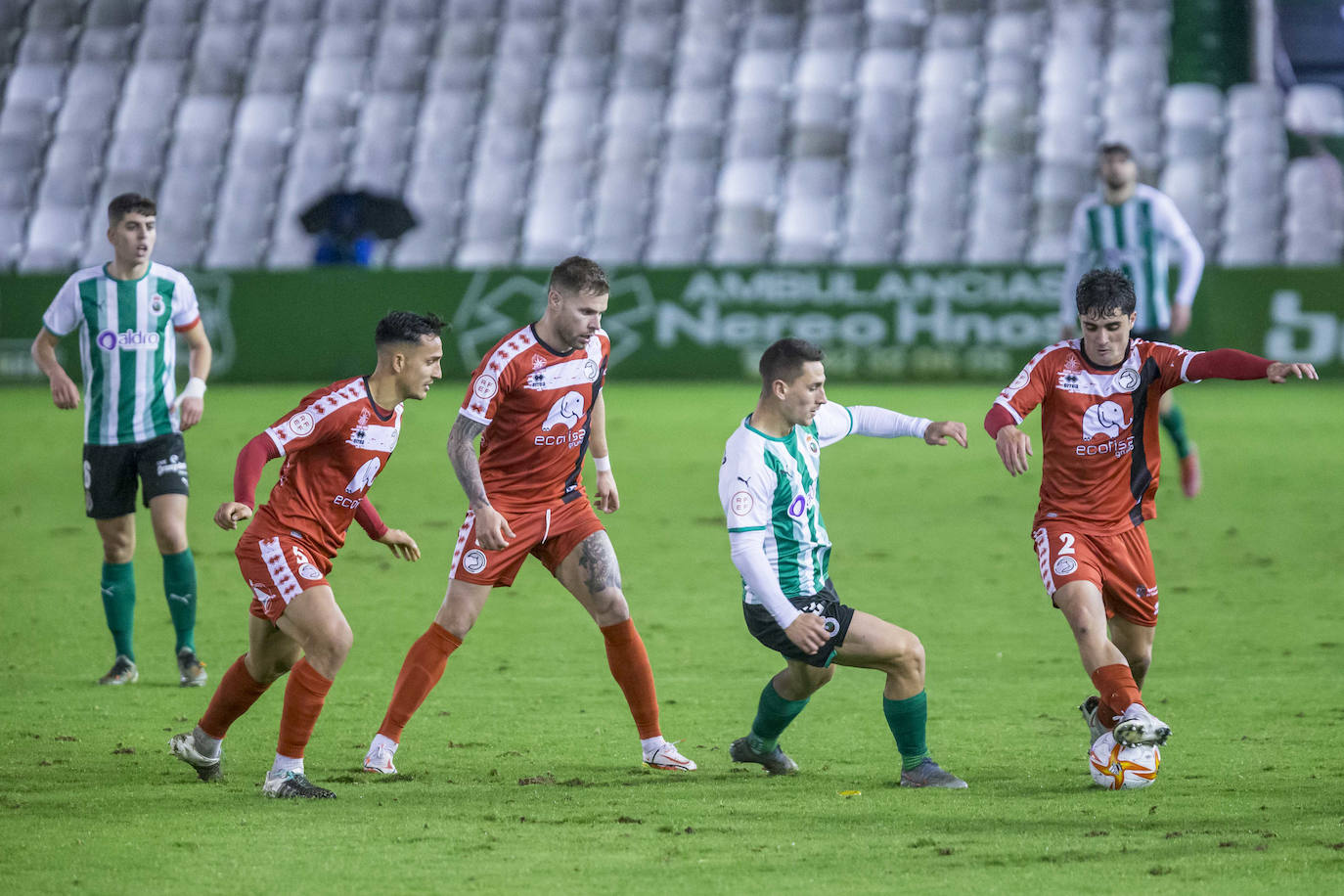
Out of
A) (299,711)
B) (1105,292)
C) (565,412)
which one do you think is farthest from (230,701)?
(1105,292)

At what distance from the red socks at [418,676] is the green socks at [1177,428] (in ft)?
22.3

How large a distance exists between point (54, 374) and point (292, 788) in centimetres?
294

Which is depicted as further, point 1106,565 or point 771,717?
point 1106,565

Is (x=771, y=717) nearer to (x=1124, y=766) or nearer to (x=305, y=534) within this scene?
(x=1124, y=766)

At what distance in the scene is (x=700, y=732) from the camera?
646cm

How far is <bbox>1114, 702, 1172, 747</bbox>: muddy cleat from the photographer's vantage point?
17.0 feet

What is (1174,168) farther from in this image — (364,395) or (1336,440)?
(364,395)

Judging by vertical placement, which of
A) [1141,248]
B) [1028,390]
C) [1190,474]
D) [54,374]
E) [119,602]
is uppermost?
[1141,248]

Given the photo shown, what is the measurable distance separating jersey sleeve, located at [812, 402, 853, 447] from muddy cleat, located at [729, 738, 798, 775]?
3.45 feet

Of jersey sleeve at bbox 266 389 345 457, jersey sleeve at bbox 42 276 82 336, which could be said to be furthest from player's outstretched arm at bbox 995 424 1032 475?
jersey sleeve at bbox 42 276 82 336

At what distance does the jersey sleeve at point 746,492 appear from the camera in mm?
5340

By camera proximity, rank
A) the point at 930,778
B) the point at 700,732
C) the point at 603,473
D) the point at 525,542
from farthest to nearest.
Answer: the point at 603,473 → the point at 700,732 → the point at 525,542 → the point at 930,778

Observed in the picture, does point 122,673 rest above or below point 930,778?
below

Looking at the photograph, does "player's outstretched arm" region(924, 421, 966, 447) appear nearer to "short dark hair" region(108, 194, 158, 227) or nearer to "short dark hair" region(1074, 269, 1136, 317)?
A: "short dark hair" region(1074, 269, 1136, 317)
